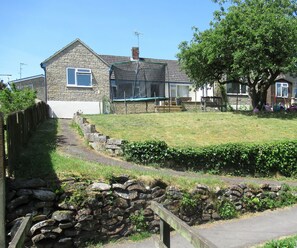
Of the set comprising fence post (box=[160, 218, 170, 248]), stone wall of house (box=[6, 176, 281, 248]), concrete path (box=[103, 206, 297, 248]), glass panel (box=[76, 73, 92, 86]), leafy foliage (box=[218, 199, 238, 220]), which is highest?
glass panel (box=[76, 73, 92, 86])

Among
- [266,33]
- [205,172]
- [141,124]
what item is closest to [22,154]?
[205,172]

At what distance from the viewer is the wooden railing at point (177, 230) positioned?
10.2 feet

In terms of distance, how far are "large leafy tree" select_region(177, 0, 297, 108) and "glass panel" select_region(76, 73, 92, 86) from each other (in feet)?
34.7

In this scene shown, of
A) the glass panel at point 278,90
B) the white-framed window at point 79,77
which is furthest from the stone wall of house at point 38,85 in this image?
the glass panel at point 278,90

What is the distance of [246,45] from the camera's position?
754 inches

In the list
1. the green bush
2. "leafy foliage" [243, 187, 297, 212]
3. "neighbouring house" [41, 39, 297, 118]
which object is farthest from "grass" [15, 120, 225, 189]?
"neighbouring house" [41, 39, 297, 118]

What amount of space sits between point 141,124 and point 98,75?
16568mm

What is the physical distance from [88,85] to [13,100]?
1471 centimetres

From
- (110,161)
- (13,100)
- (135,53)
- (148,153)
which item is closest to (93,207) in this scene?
(110,161)

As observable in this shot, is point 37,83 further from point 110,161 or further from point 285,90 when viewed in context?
point 285,90

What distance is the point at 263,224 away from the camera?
7883mm

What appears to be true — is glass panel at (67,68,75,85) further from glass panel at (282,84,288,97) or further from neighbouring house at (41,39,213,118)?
glass panel at (282,84,288,97)

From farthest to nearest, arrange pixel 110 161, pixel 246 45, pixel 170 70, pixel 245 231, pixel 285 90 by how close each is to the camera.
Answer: pixel 285 90 < pixel 170 70 < pixel 246 45 < pixel 110 161 < pixel 245 231

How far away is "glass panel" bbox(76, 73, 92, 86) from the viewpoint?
30.2 metres
